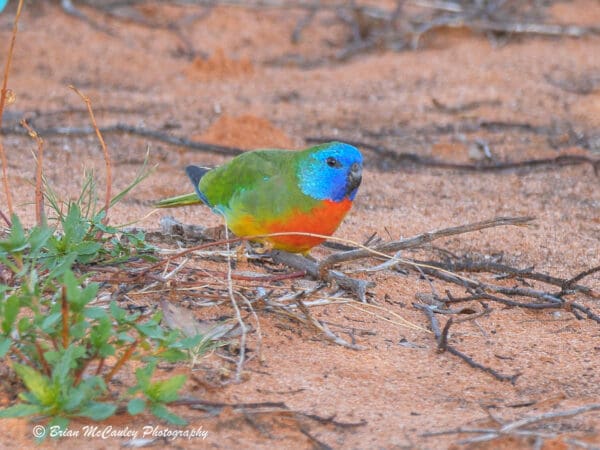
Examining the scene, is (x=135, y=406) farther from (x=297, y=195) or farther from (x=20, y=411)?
(x=297, y=195)

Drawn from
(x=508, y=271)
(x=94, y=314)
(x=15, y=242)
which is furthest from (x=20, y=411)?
(x=508, y=271)

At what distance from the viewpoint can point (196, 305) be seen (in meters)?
2.80

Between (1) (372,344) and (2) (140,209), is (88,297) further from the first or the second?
(2) (140,209)

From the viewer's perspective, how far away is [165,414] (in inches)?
83.8

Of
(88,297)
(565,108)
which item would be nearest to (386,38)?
(565,108)

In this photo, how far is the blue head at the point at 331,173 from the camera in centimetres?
307

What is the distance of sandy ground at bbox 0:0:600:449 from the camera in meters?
2.38

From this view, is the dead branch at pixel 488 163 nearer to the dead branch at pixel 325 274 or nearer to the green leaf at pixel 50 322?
the dead branch at pixel 325 274

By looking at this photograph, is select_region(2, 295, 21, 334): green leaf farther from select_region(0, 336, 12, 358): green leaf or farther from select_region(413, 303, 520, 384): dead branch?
select_region(413, 303, 520, 384): dead branch

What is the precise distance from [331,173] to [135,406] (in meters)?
1.25

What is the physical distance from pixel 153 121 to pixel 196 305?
318cm

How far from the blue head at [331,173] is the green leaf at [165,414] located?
1099mm

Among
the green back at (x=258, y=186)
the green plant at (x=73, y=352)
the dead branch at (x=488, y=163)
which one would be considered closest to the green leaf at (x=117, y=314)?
the green plant at (x=73, y=352)

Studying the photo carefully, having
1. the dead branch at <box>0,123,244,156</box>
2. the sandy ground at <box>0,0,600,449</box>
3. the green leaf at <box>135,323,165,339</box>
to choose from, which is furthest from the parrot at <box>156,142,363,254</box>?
the dead branch at <box>0,123,244,156</box>
